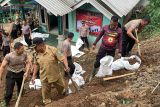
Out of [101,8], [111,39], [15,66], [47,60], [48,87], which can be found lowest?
→ [48,87]

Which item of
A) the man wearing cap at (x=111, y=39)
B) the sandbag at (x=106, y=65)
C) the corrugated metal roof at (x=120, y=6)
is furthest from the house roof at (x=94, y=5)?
the sandbag at (x=106, y=65)

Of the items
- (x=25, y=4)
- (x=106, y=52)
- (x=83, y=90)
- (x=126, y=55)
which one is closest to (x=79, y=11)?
(x=25, y=4)

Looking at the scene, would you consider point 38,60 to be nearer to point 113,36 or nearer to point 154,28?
point 113,36

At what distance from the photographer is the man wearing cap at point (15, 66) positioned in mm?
7108

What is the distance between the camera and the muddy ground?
6148 millimetres

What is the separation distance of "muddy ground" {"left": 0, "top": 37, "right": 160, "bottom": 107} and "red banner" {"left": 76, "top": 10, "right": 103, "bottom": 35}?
6.17 meters

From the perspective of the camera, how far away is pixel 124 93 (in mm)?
6406

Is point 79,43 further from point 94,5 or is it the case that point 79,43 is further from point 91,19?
point 94,5

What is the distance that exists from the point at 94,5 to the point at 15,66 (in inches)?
276

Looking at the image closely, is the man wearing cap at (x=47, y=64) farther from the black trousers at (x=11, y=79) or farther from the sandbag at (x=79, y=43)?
the sandbag at (x=79, y=43)

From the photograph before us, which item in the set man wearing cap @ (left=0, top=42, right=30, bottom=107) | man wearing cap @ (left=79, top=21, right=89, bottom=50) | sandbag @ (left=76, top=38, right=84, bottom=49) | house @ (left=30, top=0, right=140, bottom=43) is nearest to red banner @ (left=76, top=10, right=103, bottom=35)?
house @ (left=30, top=0, right=140, bottom=43)

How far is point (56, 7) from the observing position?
46.7 feet

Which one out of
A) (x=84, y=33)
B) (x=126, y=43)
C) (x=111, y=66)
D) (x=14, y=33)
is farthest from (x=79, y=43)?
(x=111, y=66)

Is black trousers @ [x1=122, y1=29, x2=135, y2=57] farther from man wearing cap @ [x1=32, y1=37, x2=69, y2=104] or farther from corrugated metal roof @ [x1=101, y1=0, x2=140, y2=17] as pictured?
corrugated metal roof @ [x1=101, y1=0, x2=140, y2=17]
